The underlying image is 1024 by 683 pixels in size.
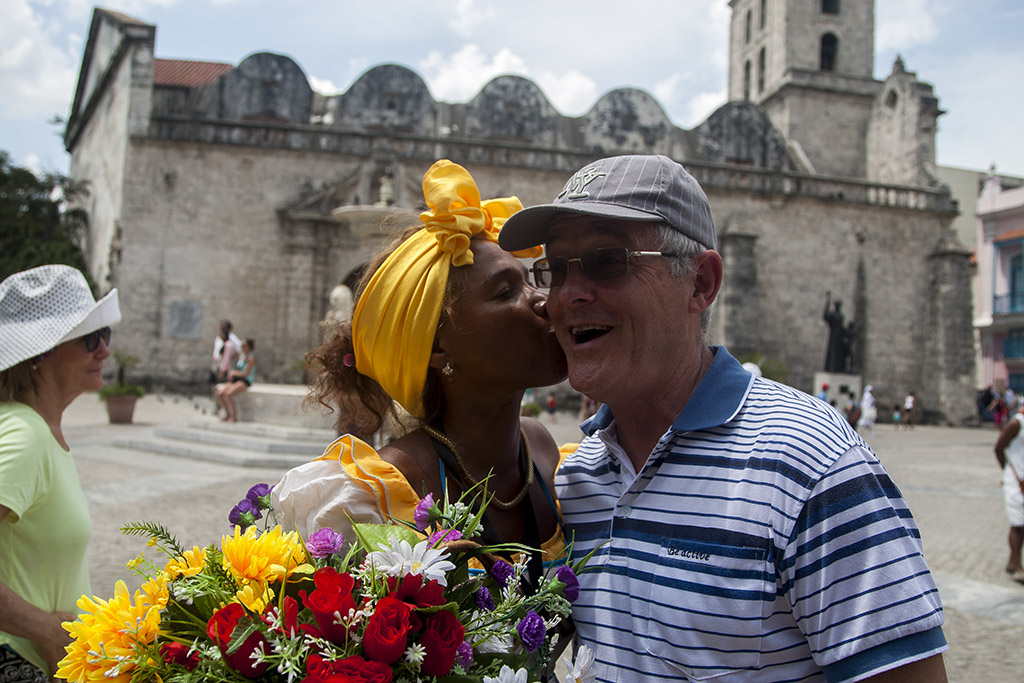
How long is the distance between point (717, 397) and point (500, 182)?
22.0 metres

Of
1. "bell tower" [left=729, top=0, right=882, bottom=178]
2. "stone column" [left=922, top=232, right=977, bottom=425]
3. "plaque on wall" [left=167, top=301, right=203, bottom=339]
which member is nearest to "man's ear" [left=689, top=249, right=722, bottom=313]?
"plaque on wall" [left=167, top=301, right=203, bottom=339]

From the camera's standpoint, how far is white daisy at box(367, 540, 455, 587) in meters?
1.14

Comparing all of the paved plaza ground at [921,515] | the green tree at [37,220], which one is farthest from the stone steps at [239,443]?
the green tree at [37,220]

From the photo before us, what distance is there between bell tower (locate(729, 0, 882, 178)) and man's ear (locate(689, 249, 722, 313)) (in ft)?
100

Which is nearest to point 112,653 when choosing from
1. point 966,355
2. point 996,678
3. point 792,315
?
point 996,678

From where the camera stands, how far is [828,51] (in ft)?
104

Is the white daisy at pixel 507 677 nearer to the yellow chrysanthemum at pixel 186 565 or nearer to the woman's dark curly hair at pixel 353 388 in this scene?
the yellow chrysanthemum at pixel 186 565

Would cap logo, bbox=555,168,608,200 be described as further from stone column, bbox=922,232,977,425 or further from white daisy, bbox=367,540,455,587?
stone column, bbox=922,232,977,425

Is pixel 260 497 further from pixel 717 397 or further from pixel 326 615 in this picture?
pixel 717 397

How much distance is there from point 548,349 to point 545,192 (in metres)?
21.7

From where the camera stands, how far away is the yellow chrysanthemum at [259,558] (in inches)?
47.8

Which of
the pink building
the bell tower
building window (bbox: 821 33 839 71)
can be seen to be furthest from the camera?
the pink building

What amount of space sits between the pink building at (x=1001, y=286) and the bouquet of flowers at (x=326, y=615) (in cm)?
3818

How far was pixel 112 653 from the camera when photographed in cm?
118
